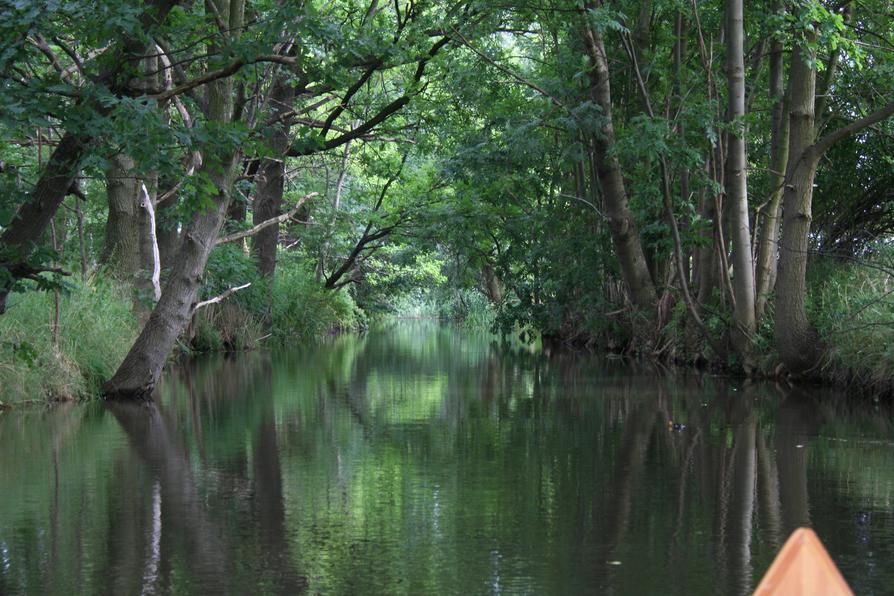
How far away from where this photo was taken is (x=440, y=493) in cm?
797

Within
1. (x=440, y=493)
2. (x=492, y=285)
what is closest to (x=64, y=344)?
(x=440, y=493)

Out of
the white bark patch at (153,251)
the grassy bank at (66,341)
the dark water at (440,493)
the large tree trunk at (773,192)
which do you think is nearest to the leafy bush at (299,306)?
the grassy bank at (66,341)

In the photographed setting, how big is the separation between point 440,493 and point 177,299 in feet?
24.0

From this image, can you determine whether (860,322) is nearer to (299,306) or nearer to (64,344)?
(64,344)

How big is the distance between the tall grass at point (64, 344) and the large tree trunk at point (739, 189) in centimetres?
907

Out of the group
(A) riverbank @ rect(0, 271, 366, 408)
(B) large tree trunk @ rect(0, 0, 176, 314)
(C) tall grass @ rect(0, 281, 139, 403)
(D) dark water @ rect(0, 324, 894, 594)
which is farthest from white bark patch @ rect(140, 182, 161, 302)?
(B) large tree trunk @ rect(0, 0, 176, 314)

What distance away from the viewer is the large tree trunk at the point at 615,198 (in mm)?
20578

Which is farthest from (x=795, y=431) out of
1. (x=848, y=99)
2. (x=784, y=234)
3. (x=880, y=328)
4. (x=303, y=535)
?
(x=848, y=99)

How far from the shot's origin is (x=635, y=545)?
635 centimetres

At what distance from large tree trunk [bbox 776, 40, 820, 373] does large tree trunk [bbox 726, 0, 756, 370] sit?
2.63ft

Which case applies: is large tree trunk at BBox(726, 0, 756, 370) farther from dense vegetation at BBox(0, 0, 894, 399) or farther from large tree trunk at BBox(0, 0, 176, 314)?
large tree trunk at BBox(0, 0, 176, 314)

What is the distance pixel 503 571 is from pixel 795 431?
654cm

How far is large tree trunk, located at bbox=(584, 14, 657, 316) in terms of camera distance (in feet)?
67.5

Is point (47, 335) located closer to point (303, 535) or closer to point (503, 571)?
point (303, 535)
